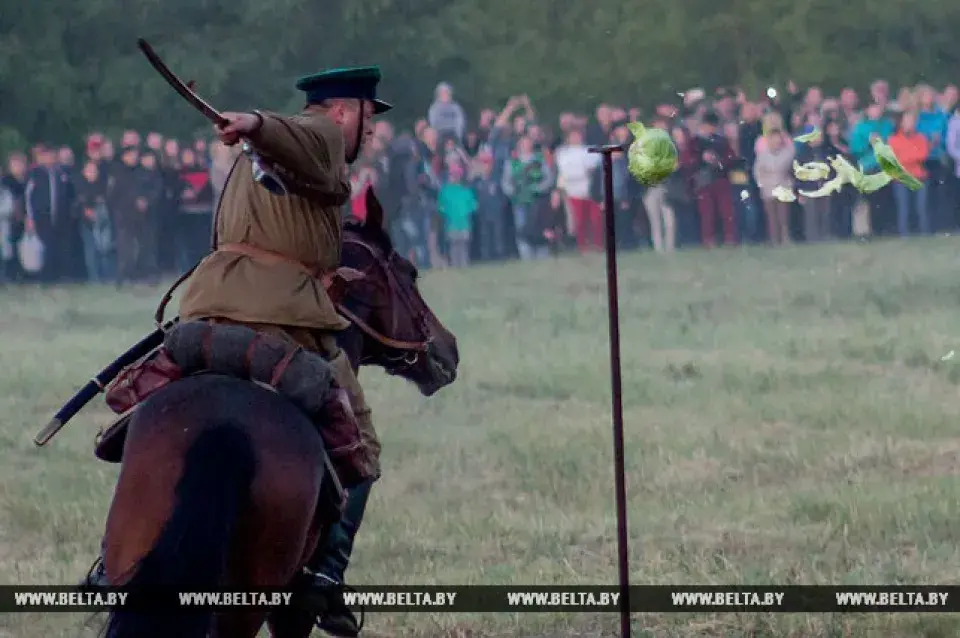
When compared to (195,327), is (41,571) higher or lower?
lower

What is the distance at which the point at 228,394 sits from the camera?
379 centimetres

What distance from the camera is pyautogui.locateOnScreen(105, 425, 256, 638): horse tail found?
11.8ft

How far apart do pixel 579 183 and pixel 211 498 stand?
1213 cm

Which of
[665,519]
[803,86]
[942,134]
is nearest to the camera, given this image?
[665,519]

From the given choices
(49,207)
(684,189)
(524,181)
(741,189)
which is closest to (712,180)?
(741,189)

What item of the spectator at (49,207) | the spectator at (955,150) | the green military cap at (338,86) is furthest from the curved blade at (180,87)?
the spectator at (49,207)

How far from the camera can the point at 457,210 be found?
51.9ft

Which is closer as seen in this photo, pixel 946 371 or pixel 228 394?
pixel 228 394

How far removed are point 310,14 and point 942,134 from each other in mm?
5606

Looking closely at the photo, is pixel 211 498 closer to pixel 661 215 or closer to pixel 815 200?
pixel 661 215

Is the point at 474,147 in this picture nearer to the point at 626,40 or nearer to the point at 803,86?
the point at 626,40

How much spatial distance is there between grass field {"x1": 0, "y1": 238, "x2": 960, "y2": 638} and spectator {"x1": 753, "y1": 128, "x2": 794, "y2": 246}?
945 mm

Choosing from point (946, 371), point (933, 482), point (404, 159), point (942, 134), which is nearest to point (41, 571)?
point (933, 482)

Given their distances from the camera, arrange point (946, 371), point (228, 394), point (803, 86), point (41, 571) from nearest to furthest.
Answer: point (228, 394) < point (41, 571) < point (946, 371) < point (803, 86)
